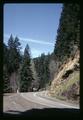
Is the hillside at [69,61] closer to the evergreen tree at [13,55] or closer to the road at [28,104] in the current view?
the road at [28,104]

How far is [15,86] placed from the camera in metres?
64.0

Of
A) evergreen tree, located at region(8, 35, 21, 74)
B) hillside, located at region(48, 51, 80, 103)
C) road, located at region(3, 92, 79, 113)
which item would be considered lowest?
road, located at region(3, 92, 79, 113)

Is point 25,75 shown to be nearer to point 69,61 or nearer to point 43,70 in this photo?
point 43,70

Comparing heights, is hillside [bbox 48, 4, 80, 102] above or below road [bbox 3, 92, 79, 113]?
above

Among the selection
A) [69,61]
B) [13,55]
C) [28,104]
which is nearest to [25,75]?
[13,55]

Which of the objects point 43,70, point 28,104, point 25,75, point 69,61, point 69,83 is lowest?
point 28,104

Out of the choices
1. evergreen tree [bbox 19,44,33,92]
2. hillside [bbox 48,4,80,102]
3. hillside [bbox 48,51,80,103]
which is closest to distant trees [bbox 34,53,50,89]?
evergreen tree [bbox 19,44,33,92]

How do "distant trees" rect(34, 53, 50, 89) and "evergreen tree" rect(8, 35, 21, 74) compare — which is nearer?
"evergreen tree" rect(8, 35, 21, 74)

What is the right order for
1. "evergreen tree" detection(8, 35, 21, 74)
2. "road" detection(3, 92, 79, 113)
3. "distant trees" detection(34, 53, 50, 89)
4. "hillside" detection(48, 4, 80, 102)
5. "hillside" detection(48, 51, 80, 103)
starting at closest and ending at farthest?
"road" detection(3, 92, 79, 113) → "hillside" detection(48, 51, 80, 103) → "hillside" detection(48, 4, 80, 102) → "evergreen tree" detection(8, 35, 21, 74) → "distant trees" detection(34, 53, 50, 89)

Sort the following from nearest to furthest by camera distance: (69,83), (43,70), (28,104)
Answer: (28,104) → (69,83) → (43,70)

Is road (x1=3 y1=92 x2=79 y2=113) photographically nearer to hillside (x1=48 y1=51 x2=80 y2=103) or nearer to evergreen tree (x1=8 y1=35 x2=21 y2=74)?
hillside (x1=48 y1=51 x2=80 y2=103)

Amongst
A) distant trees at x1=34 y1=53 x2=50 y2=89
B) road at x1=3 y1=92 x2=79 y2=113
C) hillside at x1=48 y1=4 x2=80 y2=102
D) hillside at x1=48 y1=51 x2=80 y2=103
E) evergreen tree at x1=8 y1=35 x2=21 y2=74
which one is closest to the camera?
road at x1=3 y1=92 x2=79 y2=113

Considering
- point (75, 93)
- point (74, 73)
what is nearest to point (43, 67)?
point (74, 73)

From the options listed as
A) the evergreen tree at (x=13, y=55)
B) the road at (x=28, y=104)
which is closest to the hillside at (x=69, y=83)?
the road at (x=28, y=104)
